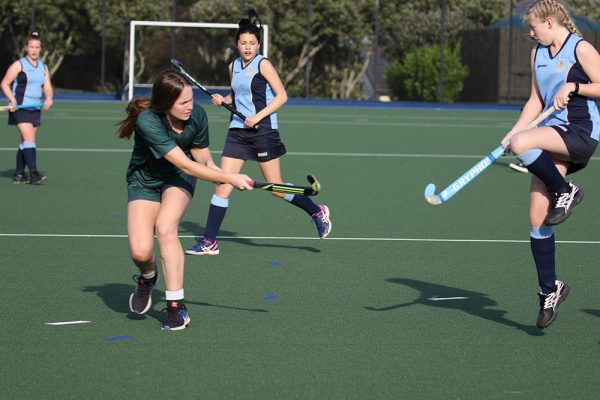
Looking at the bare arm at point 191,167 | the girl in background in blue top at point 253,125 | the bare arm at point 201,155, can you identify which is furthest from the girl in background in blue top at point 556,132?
the girl in background in blue top at point 253,125

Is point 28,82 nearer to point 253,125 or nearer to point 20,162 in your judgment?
point 20,162

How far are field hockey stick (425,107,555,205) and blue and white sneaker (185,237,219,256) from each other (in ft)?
9.74

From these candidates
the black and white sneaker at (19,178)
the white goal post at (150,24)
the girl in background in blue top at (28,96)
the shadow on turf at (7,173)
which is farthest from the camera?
the white goal post at (150,24)

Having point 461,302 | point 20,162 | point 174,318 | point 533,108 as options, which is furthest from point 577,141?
point 20,162

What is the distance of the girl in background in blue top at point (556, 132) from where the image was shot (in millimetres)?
5805

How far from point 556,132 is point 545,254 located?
689mm

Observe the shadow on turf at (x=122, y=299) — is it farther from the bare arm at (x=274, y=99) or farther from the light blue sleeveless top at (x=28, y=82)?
the light blue sleeveless top at (x=28, y=82)

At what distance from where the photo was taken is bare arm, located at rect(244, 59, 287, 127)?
8.62 metres

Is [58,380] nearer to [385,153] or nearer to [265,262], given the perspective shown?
[265,262]

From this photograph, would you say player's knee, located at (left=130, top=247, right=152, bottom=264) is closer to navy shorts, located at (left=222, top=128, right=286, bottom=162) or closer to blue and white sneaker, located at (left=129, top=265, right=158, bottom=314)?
blue and white sneaker, located at (left=129, top=265, right=158, bottom=314)

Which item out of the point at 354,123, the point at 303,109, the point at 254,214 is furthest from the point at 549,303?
the point at 303,109

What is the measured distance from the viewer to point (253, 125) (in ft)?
28.3

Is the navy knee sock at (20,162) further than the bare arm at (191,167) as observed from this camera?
Yes

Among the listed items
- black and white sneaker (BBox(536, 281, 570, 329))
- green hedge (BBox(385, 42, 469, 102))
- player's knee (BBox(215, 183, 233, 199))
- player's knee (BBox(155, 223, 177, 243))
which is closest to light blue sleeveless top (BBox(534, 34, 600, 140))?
black and white sneaker (BBox(536, 281, 570, 329))
